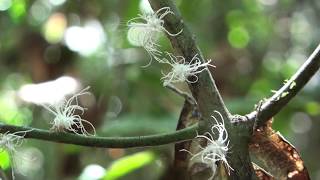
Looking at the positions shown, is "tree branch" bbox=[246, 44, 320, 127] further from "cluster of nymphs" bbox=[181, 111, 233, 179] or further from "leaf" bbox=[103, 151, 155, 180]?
"leaf" bbox=[103, 151, 155, 180]

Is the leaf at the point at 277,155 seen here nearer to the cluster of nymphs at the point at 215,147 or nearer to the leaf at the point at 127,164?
the cluster of nymphs at the point at 215,147

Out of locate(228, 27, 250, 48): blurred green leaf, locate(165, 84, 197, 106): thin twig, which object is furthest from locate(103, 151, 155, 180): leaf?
locate(228, 27, 250, 48): blurred green leaf

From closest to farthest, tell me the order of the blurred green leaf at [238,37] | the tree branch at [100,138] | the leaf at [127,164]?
the tree branch at [100,138] → the leaf at [127,164] → the blurred green leaf at [238,37]

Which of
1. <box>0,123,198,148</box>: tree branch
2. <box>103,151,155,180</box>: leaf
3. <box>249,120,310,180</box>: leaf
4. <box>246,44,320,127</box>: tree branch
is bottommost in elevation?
<box>103,151,155,180</box>: leaf

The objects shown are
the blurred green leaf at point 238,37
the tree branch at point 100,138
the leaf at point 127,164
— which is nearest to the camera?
the tree branch at point 100,138

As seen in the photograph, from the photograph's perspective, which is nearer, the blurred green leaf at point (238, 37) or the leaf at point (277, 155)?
the leaf at point (277, 155)

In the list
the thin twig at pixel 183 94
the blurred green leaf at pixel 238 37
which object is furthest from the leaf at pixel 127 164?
the blurred green leaf at pixel 238 37

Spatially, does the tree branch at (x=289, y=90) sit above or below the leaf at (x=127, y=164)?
above
